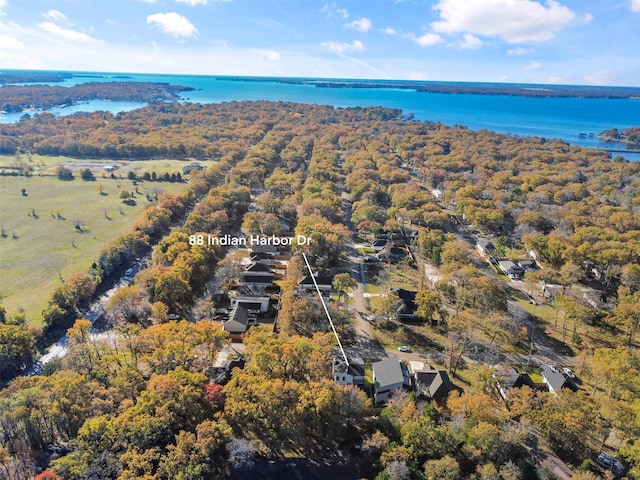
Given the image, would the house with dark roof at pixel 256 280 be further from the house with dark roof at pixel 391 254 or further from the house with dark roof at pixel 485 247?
the house with dark roof at pixel 485 247

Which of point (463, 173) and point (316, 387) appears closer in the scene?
point (316, 387)

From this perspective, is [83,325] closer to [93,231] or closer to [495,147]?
[93,231]

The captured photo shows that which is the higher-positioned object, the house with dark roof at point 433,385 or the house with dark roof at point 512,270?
the house with dark roof at point 512,270

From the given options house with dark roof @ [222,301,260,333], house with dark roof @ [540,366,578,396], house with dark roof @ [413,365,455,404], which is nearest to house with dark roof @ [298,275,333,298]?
house with dark roof @ [222,301,260,333]

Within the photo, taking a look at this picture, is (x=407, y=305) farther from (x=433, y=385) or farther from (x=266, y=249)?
(x=266, y=249)

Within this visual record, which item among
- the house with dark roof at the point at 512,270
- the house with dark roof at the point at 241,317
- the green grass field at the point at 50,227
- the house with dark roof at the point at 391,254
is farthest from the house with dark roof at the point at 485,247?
the green grass field at the point at 50,227

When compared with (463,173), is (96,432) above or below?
below

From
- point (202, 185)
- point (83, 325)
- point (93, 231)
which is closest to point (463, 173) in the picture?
point (202, 185)
